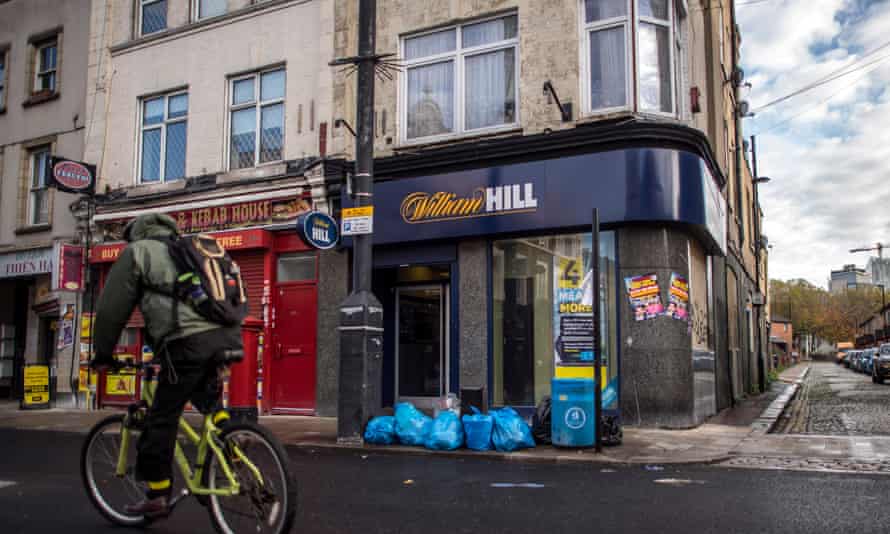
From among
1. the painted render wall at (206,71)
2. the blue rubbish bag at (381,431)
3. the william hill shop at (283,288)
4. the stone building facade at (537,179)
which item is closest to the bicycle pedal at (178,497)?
the blue rubbish bag at (381,431)

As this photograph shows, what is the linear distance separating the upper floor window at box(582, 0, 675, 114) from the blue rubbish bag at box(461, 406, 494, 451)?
5.89m

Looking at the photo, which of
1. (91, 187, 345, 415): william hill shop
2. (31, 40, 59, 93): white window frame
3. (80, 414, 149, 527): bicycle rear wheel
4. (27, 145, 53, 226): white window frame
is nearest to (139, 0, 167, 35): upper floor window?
(31, 40, 59, 93): white window frame

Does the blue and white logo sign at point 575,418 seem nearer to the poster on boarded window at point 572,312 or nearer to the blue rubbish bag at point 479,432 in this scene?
the blue rubbish bag at point 479,432

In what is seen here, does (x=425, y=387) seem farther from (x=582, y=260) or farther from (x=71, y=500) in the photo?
(x=71, y=500)

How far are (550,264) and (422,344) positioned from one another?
3133mm

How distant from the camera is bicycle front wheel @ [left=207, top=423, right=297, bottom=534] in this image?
13.3ft

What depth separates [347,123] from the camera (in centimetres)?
1441

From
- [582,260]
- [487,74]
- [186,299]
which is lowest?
[186,299]

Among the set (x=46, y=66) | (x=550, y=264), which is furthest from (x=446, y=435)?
(x=46, y=66)

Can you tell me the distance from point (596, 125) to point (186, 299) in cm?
907

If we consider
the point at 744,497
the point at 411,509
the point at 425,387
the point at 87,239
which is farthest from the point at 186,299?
the point at 87,239

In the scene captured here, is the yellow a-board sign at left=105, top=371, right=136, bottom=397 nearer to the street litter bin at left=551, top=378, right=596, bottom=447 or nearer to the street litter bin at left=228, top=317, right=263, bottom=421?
the street litter bin at left=228, top=317, right=263, bottom=421

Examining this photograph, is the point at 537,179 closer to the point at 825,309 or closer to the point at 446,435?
the point at 446,435

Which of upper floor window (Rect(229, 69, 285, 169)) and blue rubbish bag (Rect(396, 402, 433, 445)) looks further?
upper floor window (Rect(229, 69, 285, 169))
